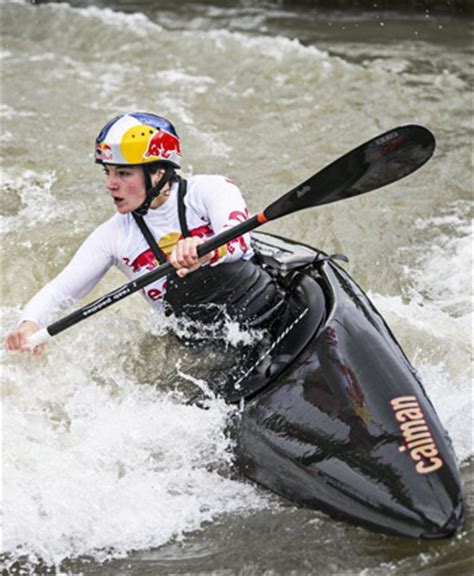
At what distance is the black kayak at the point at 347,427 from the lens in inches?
144

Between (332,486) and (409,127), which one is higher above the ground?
(409,127)

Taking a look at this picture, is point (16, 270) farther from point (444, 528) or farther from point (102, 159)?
point (444, 528)

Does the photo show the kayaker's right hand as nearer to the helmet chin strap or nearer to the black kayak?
the helmet chin strap

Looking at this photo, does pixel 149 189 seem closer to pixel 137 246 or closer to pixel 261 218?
pixel 137 246

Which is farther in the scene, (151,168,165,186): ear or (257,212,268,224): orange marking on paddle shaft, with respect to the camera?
(151,168,165,186): ear

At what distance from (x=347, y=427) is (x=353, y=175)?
1.13 m

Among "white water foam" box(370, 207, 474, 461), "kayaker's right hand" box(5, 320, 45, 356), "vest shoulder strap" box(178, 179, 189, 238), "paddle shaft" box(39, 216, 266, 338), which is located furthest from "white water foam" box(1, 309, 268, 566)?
"white water foam" box(370, 207, 474, 461)

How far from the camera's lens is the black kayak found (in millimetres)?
3662

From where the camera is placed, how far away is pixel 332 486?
3.82m

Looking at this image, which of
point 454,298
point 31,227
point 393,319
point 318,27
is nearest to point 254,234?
point 393,319

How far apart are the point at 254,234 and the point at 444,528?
7.30ft

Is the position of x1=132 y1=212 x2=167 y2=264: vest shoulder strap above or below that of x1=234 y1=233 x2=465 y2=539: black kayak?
above

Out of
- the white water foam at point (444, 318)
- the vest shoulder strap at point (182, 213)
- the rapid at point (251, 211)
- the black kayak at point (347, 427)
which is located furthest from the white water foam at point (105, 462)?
the white water foam at point (444, 318)

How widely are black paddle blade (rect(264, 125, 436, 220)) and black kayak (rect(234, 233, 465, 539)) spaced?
0.43 m
